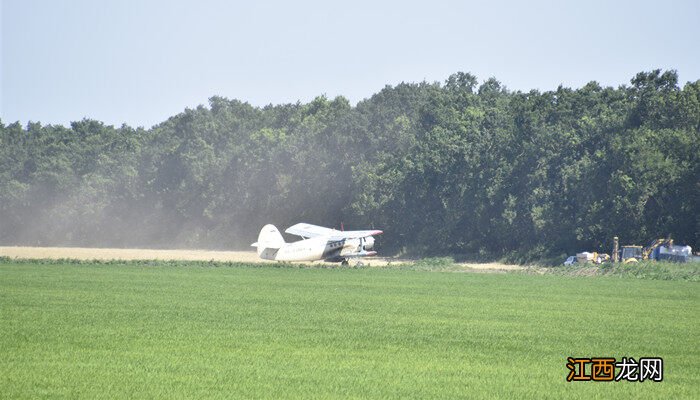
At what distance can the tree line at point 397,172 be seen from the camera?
79.2 m

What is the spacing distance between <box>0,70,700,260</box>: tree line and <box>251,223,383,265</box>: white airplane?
16.8 m

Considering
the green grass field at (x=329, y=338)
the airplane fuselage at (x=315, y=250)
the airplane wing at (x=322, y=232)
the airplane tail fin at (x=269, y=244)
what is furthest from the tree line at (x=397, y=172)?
the green grass field at (x=329, y=338)

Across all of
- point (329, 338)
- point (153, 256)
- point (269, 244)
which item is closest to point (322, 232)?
point (269, 244)

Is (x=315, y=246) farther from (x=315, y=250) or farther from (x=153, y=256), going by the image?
(x=153, y=256)

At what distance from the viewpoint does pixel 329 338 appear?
27531mm

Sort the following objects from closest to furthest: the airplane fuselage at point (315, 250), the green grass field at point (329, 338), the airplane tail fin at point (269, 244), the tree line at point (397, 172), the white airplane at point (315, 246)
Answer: the green grass field at point (329, 338) < the airplane tail fin at point (269, 244) < the white airplane at point (315, 246) < the airplane fuselage at point (315, 250) < the tree line at point (397, 172)

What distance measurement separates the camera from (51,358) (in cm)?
2280

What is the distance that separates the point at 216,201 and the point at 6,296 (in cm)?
8458

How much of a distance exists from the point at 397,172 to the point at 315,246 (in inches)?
1259

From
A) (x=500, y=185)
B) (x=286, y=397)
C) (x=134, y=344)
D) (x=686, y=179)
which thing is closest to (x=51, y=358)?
(x=134, y=344)

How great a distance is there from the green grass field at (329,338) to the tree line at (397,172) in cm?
2881

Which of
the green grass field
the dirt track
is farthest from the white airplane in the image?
the green grass field

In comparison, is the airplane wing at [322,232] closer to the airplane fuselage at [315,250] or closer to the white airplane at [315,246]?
the white airplane at [315,246]

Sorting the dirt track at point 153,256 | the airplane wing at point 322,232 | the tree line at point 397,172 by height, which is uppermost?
the tree line at point 397,172
